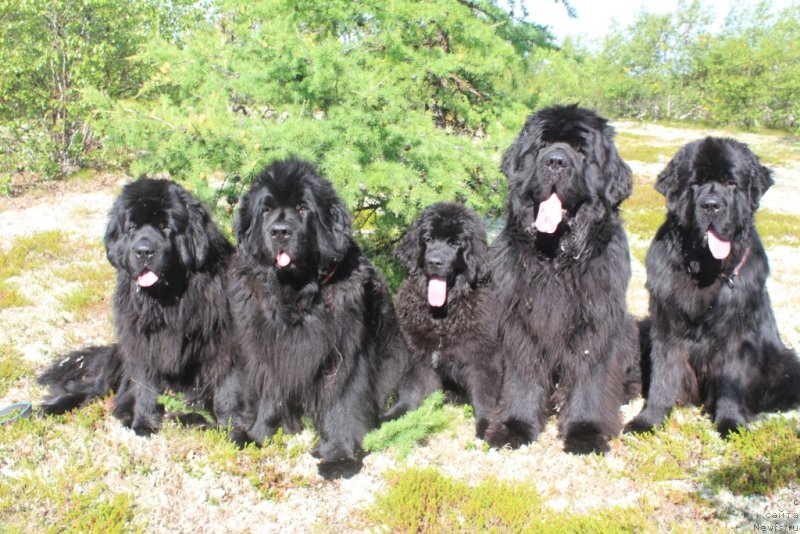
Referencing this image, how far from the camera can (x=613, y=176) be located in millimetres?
3268

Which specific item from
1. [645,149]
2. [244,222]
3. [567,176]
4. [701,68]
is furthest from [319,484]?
[701,68]

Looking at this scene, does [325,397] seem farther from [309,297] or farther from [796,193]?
[796,193]

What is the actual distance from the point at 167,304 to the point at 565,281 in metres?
2.32

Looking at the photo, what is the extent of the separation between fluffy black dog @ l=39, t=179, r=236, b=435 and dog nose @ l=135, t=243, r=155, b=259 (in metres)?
0.02

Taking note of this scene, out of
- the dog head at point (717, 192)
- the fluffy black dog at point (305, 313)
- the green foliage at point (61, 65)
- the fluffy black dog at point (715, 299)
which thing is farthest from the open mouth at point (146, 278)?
the green foliage at point (61, 65)

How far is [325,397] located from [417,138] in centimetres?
215

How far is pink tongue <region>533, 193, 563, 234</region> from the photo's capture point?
3168mm

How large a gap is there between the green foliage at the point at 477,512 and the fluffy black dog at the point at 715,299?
3.29ft

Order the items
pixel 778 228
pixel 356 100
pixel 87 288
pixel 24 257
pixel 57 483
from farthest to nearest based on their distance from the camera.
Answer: pixel 778 228, pixel 24 257, pixel 87 288, pixel 356 100, pixel 57 483

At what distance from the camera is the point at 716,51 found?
3344 cm

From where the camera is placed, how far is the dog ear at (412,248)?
13.3 ft

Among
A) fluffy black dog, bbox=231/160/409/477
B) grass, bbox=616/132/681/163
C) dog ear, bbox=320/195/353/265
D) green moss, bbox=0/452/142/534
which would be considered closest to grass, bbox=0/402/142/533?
green moss, bbox=0/452/142/534

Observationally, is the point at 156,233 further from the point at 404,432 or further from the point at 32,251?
the point at 32,251

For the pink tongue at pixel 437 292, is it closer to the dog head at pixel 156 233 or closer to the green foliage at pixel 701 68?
the dog head at pixel 156 233
